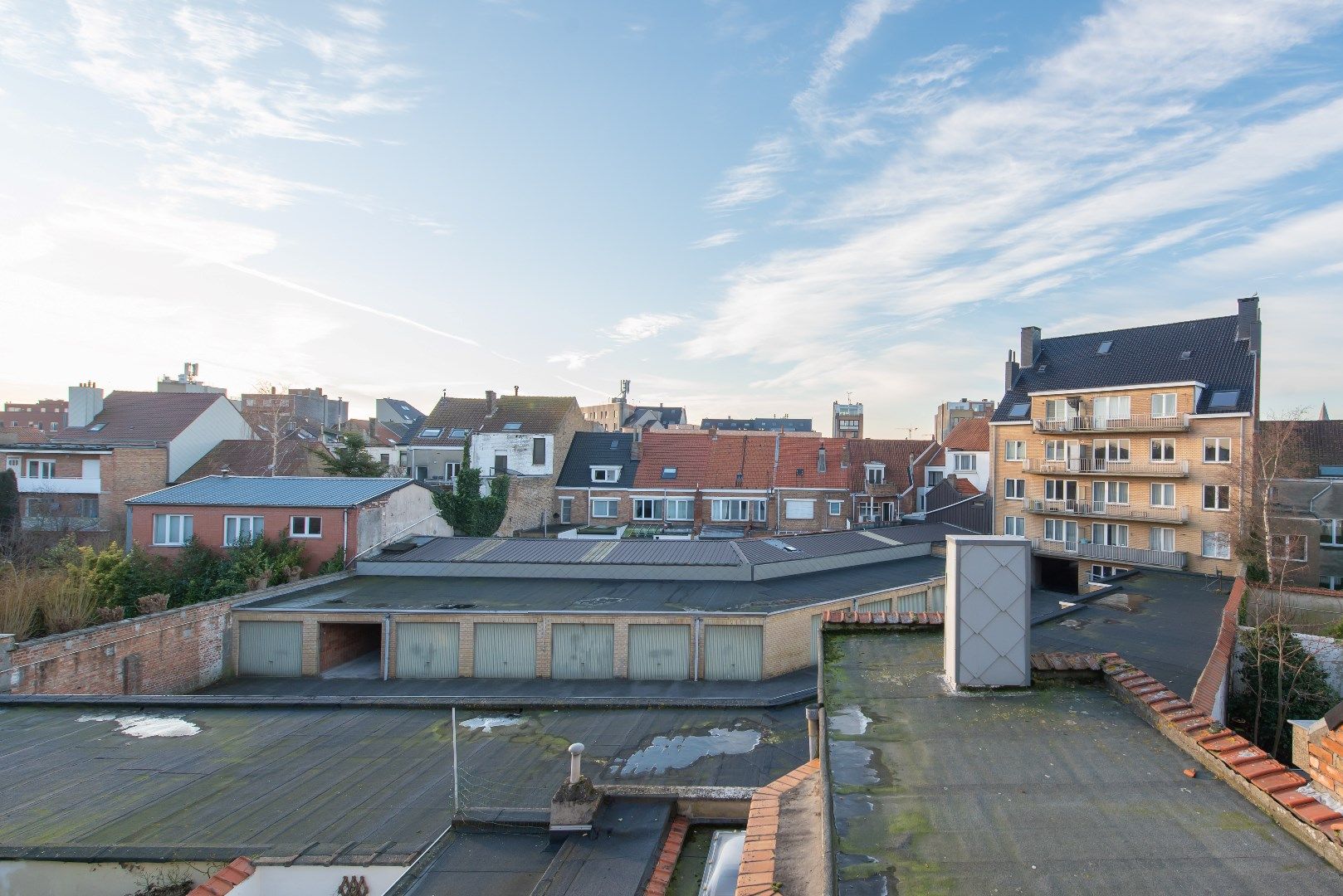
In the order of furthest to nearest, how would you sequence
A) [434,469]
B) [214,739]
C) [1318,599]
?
1. [434,469]
2. [1318,599]
3. [214,739]

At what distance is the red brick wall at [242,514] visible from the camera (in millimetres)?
24875

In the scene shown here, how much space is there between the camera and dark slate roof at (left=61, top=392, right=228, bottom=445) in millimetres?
36469

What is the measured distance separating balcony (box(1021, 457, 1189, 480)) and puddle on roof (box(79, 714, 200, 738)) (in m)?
35.9

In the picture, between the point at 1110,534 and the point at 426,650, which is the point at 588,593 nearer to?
the point at 426,650

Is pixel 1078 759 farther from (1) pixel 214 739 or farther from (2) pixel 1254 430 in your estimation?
(2) pixel 1254 430

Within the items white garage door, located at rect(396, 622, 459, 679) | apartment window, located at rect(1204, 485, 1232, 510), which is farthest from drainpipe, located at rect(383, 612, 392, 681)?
apartment window, located at rect(1204, 485, 1232, 510)

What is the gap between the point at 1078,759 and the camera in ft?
18.2

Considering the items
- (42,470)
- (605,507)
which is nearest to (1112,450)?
(605,507)

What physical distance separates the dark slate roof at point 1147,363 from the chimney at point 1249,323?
1.02 feet

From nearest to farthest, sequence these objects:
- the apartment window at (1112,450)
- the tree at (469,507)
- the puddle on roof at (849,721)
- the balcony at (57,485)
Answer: the puddle on roof at (849,721) < the apartment window at (1112,450) < the balcony at (57,485) < the tree at (469,507)

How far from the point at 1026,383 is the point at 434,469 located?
36174mm

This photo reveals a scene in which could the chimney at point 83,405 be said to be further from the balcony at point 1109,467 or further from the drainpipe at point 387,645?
the balcony at point 1109,467

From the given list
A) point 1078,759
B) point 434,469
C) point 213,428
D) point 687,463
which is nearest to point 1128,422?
point 687,463

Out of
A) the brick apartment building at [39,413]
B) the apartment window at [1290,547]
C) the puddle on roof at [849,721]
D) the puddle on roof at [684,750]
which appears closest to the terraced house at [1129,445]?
the apartment window at [1290,547]
